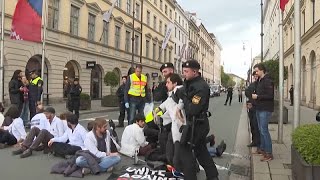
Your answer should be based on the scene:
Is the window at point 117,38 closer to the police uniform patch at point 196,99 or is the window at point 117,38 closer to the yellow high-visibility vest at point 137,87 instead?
the yellow high-visibility vest at point 137,87

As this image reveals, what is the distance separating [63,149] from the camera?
7.97 m

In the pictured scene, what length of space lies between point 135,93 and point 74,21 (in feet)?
70.2

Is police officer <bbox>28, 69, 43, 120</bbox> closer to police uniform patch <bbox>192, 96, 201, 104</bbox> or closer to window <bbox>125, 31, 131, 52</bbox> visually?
police uniform patch <bbox>192, 96, 201, 104</bbox>

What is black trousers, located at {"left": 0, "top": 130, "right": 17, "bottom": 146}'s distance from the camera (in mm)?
9172

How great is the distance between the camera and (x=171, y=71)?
23.7ft

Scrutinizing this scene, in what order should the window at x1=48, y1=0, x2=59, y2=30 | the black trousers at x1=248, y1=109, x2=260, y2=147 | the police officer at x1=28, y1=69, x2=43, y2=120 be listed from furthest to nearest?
the window at x1=48, y1=0, x2=59, y2=30, the police officer at x1=28, y1=69, x2=43, y2=120, the black trousers at x1=248, y1=109, x2=260, y2=147

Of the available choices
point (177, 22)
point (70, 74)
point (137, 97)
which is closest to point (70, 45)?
point (70, 74)

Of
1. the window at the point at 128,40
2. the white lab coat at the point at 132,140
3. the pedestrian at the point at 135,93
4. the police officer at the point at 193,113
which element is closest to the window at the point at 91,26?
the window at the point at 128,40

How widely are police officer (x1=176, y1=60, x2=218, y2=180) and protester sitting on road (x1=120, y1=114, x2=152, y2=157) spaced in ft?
9.03

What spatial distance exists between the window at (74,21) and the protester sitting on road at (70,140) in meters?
23.0

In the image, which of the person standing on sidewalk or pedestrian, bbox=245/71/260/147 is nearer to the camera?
the person standing on sidewalk

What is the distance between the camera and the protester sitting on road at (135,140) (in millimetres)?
8117

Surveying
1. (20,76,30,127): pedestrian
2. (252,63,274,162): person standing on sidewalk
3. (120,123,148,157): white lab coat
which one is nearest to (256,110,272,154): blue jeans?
(252,63,274,162): person standing on sidewalk

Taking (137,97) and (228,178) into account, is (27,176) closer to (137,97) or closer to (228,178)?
(228,178)
